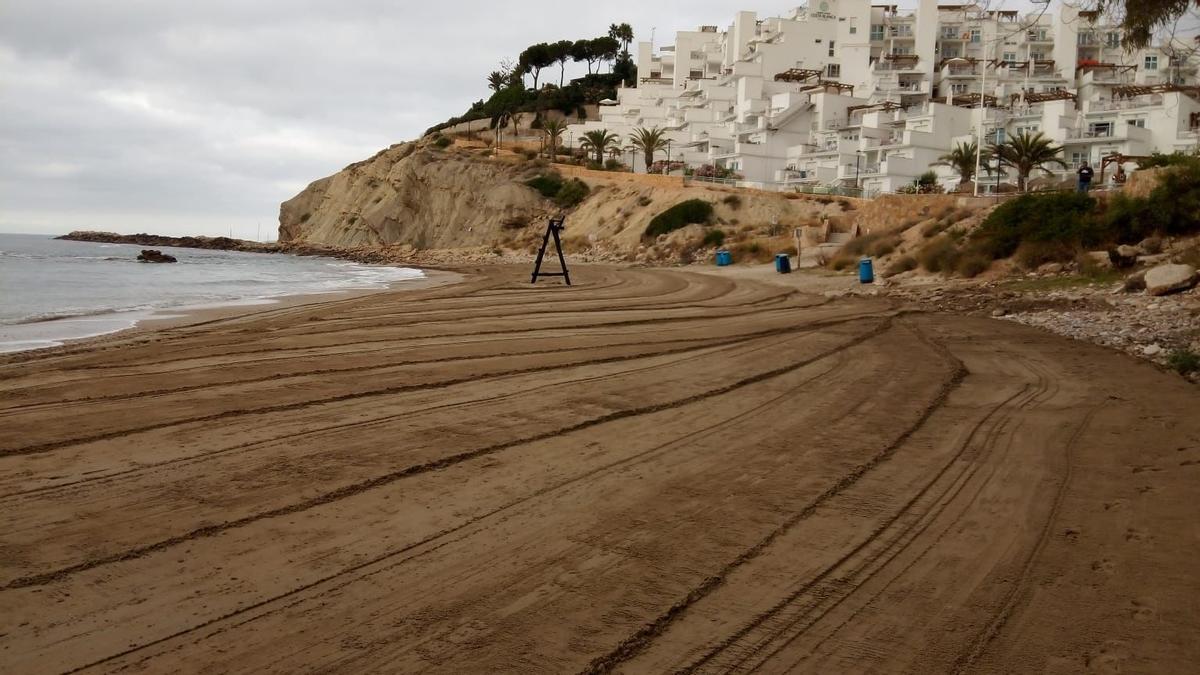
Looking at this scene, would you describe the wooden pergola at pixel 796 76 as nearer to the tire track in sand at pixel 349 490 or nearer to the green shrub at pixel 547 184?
the green shrub at pixel 547 184

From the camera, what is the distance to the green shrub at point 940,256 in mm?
24391

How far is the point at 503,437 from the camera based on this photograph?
23.7 ft

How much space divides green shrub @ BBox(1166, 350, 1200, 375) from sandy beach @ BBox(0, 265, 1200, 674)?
1.19 feet

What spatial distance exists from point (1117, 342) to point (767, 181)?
174 ft

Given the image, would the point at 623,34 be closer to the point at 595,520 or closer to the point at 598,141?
the point at 598,141

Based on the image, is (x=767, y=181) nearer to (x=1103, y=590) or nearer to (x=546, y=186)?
(x=546, y=186)

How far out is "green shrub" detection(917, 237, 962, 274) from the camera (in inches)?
960

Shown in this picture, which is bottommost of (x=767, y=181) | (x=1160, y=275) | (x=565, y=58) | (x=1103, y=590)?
(x=1103, y=590)

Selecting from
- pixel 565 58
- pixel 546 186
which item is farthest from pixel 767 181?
pixel 565 58

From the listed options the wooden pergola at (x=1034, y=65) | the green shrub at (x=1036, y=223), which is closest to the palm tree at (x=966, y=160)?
the green shrub at (x=1036, y=223)

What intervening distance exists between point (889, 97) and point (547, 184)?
1241 inches

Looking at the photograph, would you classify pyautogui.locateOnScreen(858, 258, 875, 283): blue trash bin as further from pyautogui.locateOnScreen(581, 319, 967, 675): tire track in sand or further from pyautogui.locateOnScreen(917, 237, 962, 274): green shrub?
pyautogui.locateOnScreen(581, 319, 967, 675): tire track in sand

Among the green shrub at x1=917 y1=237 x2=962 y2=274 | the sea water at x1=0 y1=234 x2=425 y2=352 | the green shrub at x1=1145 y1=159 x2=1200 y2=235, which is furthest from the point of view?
the green shrub at x1=917 y1=237 x2=962 y2=274

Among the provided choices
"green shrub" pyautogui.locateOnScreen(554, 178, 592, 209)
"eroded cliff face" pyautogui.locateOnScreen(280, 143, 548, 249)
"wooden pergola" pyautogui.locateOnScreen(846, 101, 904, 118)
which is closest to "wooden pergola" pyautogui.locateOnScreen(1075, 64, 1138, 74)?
"wooden pergola" pyautogui.locateOnScreen(846, 101, 904, 118)
